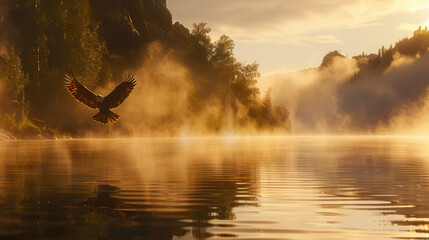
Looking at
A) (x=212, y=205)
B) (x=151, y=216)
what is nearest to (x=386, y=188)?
(x=212, y=205)

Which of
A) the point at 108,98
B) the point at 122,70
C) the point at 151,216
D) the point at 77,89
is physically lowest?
the point at 151,216

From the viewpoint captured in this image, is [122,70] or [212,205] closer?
[212,205]

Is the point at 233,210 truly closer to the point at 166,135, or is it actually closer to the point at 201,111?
the point at 166,135

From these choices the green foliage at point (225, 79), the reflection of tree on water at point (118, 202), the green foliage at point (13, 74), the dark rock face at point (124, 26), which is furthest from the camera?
the green foliage at point (225, 79)

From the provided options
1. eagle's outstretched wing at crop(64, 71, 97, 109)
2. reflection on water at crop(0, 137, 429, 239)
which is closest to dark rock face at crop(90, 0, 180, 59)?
eagle's outstretched wing at crop(64, 71, 97, 109)

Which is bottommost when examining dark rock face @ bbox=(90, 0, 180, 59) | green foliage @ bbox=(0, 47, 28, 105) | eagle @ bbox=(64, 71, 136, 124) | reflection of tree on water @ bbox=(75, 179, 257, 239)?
reflection of tree on water @ bbox=(75, 179, 257, 239)

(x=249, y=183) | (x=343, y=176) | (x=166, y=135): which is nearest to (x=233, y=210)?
(x=249, y=183)

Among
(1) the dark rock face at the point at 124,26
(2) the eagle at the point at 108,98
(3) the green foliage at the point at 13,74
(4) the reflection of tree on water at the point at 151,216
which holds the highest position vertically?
(1) the dark rock face at the point at 124,26

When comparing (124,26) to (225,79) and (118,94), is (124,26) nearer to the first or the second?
(225,79)

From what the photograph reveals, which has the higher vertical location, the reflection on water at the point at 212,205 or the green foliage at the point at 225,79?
the green foliage at the point at 225,79

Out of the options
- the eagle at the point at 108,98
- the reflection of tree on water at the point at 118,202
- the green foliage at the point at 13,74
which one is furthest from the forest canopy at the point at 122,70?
the reflection of tree on water at the point at 118,202

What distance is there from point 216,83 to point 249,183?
121025 mm

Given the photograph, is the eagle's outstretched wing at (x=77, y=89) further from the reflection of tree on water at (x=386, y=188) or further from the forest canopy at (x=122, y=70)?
the forest canopy at (x=122, y=70)

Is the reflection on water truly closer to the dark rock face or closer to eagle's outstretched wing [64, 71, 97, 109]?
eagle's outstretched wing [64, 71, 97, 109]
